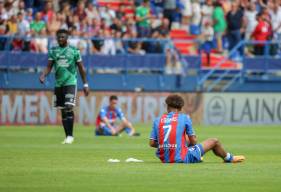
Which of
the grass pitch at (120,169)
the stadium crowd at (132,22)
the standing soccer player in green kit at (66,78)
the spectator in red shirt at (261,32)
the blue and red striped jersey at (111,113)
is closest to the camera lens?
the grass pitch at (120,169)

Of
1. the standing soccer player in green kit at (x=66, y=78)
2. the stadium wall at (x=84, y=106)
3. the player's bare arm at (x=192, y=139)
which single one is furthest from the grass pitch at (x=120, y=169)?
the stadium wall at (x=84, y=106)

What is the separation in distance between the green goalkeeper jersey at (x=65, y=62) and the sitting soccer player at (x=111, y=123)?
4.91 meters

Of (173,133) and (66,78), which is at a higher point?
(66,78)

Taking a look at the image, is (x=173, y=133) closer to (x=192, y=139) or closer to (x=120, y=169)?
(x=192, y=139)

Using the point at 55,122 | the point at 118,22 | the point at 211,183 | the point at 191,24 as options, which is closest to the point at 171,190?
the point at 211,183

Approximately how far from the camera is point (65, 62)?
67.3 feet

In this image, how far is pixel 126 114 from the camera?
3130 cm

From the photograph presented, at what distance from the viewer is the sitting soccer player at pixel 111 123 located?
25375mm

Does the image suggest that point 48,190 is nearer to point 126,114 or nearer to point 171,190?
point 171,190

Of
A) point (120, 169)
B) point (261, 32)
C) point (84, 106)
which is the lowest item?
point (84, 106)

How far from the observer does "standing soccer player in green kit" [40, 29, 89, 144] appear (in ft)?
66.8

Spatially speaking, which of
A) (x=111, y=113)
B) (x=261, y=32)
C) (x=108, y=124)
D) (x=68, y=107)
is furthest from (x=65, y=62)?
(x=261, y=32)

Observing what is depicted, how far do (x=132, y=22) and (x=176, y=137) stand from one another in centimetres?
1890

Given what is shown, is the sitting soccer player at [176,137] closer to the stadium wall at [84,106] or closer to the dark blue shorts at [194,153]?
the dark blue shorts at [194,153]
